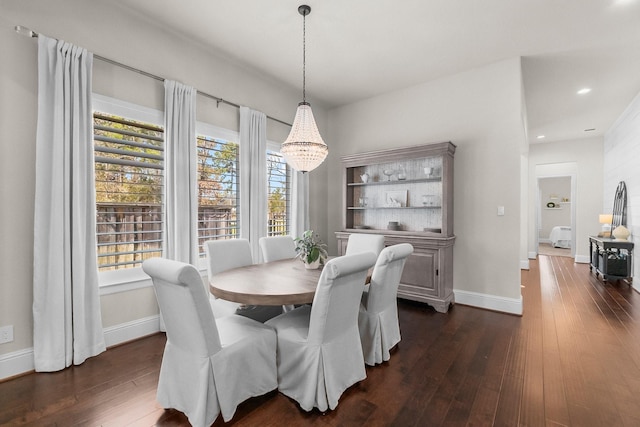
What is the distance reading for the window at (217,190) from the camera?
3.44m

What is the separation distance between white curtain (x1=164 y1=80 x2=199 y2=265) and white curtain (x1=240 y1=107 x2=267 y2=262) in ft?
2.11

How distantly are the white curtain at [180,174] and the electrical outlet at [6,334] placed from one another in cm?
116

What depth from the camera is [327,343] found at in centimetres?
188

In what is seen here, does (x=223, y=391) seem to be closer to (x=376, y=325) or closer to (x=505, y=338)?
(x=376, y=325)

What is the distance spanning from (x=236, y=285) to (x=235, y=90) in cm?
268

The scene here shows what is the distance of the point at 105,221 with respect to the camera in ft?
8.83

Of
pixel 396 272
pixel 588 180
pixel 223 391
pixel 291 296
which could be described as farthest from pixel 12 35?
pixel 588 180

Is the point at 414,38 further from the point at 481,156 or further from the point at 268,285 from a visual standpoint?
the point at 268,285

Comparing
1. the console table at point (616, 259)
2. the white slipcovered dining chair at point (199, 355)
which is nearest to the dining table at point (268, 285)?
the white slipcovered dining chair at point (199, 355)

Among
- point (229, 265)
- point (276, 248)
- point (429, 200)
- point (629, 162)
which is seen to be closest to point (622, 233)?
point (629, 162)

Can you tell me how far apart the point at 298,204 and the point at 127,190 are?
230 centimetres

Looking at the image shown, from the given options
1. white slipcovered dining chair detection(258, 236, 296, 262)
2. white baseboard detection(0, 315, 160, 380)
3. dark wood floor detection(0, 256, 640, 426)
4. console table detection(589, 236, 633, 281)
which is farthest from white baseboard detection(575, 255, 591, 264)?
white baseboard detection(0, 315, 160, 380)

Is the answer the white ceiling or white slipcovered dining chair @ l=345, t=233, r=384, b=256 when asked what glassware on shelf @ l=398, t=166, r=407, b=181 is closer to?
the white ceiling

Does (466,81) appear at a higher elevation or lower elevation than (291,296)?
higher
